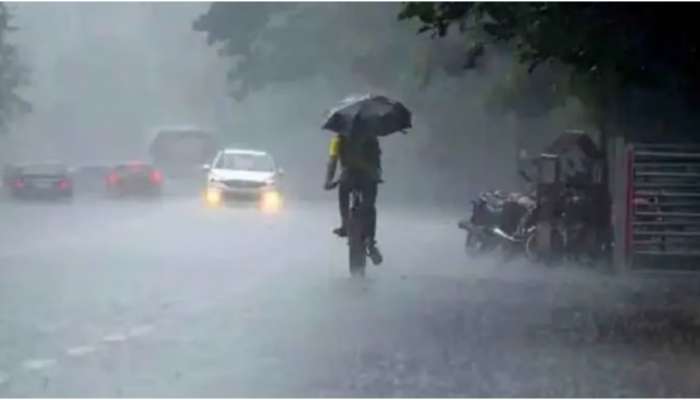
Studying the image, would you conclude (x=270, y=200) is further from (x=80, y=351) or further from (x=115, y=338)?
(x=80, y=351)

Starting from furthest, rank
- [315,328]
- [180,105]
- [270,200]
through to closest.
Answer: [180,105]
[270,200]
[315,328]

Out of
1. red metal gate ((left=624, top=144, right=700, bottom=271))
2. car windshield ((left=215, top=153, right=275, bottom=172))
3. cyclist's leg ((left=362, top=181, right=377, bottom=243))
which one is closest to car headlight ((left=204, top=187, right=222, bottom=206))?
car windshield ((left=215, top=153, right=275, bottom=172))

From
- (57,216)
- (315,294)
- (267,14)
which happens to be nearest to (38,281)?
(315,294)

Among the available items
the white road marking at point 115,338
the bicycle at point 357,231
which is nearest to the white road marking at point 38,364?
the white road marking at point 115,338

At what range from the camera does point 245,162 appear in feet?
144

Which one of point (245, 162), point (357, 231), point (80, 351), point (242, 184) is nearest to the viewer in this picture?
point (80, 351)

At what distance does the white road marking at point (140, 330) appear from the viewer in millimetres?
12766

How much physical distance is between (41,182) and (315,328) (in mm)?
38054

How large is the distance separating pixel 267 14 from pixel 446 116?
1234 cm

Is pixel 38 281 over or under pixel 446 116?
under

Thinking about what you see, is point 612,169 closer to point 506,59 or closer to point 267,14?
point 506,59

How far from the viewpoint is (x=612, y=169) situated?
2373 centimetres

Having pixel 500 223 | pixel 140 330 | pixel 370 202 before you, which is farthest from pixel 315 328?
pixel 500 223

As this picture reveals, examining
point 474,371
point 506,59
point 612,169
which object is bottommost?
point 474,371
